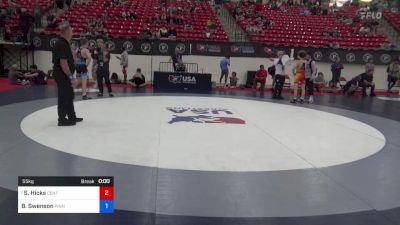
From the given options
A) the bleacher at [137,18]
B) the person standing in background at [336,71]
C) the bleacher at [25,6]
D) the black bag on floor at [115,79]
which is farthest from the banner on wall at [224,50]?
the bleacher at [25,6]

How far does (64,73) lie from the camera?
6.47m

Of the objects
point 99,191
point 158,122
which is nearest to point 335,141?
point 158,122

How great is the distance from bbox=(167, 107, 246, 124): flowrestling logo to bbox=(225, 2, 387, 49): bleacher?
10.9 meters

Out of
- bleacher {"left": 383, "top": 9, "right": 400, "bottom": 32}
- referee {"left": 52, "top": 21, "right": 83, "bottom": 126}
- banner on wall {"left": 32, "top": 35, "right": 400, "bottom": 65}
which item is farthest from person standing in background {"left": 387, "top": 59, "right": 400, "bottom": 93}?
referee {"left": 52, "top": 21, "right": 83, "bottom": 126}

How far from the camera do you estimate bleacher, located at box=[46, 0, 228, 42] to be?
18.5 meters

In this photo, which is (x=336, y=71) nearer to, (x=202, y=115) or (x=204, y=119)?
(x=202, y=115)

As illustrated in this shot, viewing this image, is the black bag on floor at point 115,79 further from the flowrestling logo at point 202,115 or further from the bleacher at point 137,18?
the flowrestling logo at point 202,115

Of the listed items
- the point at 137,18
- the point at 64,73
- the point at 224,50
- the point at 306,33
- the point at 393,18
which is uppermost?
the point at 393,18

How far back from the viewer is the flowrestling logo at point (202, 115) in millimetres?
7570

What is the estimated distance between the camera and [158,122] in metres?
7.24
